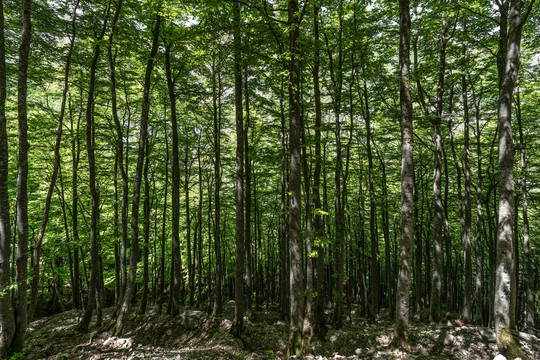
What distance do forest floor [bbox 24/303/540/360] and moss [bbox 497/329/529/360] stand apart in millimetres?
1331

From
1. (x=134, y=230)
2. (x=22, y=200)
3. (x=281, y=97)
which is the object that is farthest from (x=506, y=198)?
(x=22, y=200)

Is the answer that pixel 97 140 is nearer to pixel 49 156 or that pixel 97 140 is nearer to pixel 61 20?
pixel 49 156

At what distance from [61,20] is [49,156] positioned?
7526mm

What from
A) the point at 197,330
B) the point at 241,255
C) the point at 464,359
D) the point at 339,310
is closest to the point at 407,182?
the point at 464,359

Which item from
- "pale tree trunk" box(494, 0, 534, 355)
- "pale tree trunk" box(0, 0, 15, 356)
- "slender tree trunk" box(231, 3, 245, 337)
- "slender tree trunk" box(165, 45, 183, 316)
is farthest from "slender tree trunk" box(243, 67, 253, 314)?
"pale tree trunk" box(494, 0, 534, 355)

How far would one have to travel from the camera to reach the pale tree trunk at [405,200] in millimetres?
6523

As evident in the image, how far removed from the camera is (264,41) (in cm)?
930

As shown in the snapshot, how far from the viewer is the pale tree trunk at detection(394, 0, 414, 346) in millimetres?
6523

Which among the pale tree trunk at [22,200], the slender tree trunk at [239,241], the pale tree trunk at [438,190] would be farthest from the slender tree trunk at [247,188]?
the pale tree trunk at [438,190]

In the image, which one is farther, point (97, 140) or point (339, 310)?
point (97, 140)

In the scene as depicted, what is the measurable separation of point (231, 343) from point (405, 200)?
6961 mm

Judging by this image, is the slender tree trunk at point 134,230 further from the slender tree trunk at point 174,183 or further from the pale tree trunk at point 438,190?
the pale tree trunk at point 438,190

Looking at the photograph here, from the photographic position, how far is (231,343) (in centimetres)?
905

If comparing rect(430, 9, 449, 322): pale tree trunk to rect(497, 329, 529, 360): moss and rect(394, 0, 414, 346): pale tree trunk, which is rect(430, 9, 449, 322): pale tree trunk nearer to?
rect(394, 0, 414, 346): pale tree trunk
